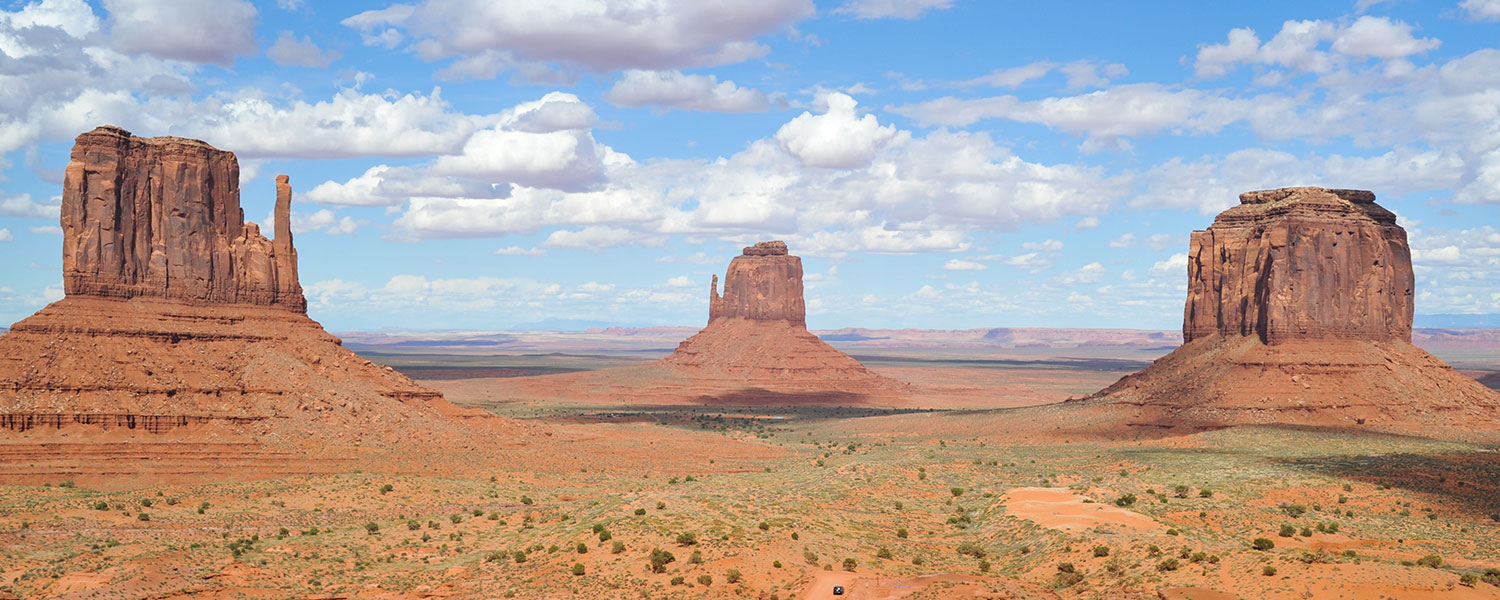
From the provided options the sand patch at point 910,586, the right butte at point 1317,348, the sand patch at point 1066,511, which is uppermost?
the right butte at point 1317,348

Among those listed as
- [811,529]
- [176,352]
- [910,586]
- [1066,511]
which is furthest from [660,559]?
[176,352]

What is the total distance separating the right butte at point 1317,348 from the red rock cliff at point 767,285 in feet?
254

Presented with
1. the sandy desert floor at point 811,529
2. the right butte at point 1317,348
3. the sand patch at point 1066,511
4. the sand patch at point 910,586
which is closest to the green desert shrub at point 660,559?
the sandy desert floor at point 811,529

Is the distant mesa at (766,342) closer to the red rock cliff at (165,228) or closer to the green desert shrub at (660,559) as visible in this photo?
the red rock cliff at (165,228)

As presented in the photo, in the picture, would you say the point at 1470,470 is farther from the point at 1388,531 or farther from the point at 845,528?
the point at 845,528

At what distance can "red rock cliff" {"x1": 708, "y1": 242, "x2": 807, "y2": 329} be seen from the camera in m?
174

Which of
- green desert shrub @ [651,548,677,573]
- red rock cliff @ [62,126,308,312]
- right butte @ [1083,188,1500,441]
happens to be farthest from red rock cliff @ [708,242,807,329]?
green desert shrub @ [651,548,677,573]

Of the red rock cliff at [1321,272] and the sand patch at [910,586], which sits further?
the red rock cliff at [1321,272]

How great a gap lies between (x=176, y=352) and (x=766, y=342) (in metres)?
110

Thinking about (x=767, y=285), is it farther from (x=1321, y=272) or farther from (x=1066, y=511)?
(x=1066, y=511)

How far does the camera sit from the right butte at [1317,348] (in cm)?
8719

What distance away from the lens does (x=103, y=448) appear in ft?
195

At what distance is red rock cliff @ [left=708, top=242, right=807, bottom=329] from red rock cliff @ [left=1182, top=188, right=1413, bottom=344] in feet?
266

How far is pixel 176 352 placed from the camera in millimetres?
66438
